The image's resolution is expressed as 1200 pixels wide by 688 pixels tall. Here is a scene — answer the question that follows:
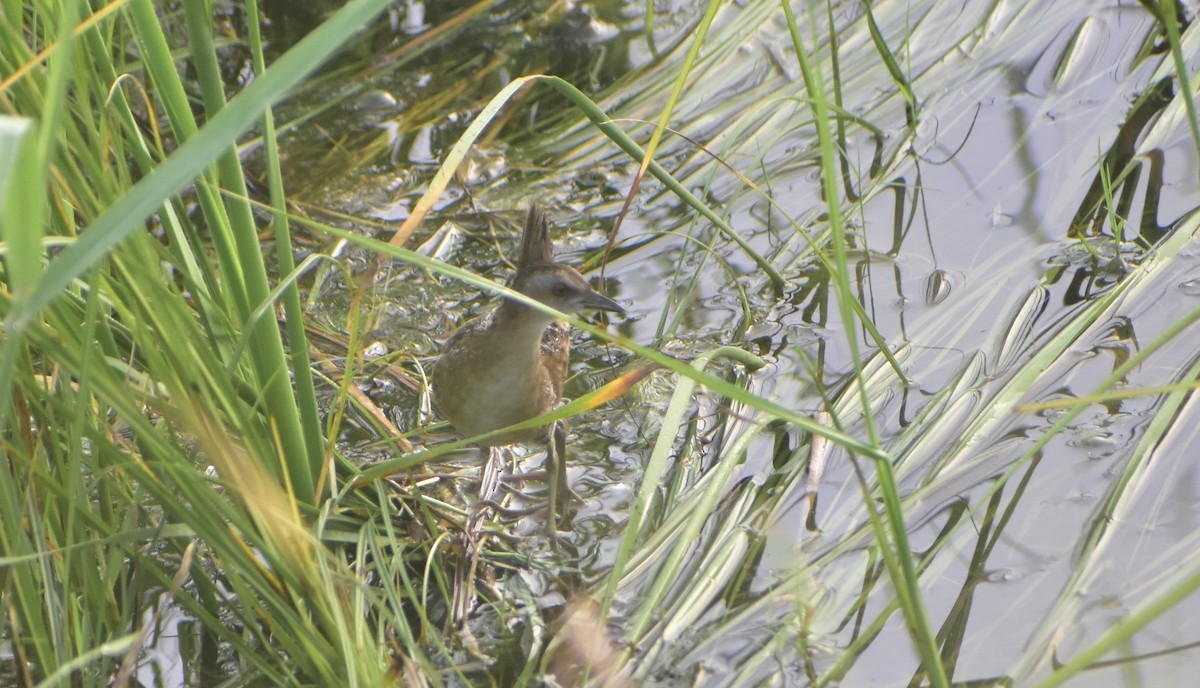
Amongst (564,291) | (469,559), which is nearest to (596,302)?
(564,291)

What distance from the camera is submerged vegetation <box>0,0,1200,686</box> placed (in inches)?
70.4

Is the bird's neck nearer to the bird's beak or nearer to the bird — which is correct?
the bird

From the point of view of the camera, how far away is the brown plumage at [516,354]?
3.06 m

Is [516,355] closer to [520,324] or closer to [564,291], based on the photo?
[520,324]

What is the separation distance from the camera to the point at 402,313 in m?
3.81

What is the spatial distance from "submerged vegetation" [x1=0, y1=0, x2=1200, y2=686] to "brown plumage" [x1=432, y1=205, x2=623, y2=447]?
5.5 inches

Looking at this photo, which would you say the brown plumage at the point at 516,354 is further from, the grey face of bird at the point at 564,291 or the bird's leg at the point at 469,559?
the bird's leg at the point at 469,559

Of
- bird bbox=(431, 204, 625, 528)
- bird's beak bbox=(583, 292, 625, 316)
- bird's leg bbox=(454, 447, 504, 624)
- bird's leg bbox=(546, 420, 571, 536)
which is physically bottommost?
bird's leg bbox=(454, 447, 504, 624)

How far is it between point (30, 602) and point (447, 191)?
8.30 feet

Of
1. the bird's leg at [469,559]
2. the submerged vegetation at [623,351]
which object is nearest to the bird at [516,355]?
the submerged vegetation at [623,351]

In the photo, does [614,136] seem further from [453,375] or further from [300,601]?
[300,601]

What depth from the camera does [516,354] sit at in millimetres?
3072

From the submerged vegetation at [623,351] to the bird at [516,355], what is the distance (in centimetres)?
14

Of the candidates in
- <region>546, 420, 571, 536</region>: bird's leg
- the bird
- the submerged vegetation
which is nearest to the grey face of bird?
the bird
